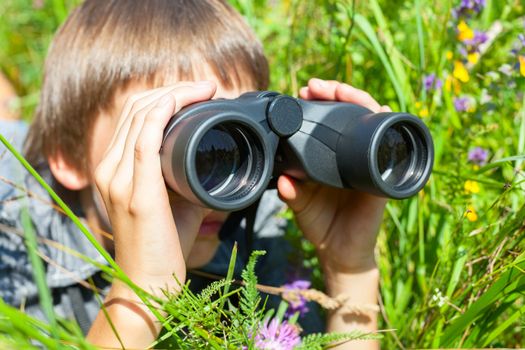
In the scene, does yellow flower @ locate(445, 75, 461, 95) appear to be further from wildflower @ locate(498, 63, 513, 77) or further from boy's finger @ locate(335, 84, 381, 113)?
boy's finger @ locate(335, 84, 381, 113)

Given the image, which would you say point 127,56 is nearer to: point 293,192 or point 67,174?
point 67,174

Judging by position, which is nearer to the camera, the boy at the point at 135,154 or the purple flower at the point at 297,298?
the boy at the point at 135,154

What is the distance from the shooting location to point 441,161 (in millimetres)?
1378

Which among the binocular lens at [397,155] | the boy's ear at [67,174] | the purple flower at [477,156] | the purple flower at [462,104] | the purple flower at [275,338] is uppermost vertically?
the purple flower at [462,104]

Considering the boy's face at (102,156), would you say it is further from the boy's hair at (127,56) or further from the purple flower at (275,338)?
the purple flower at (275,338)

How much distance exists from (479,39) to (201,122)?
0.76m

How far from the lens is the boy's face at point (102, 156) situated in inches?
50.0

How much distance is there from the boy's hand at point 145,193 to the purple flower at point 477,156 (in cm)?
60

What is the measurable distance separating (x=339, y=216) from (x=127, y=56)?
1.80 feet

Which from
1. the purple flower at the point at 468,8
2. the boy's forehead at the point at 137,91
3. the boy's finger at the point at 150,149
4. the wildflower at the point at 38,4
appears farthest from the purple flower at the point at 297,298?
the wildflower at the point at 38,4

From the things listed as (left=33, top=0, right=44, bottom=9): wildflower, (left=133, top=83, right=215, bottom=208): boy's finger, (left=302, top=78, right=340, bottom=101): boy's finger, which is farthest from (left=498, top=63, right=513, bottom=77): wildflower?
(left=33, top=0, right=44, bottom=9): wildflower

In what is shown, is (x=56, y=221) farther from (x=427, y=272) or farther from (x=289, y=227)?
(x=427, y=272)

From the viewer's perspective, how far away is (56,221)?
4.75ft

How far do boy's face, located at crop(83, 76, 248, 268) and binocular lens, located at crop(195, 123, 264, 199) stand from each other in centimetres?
30
